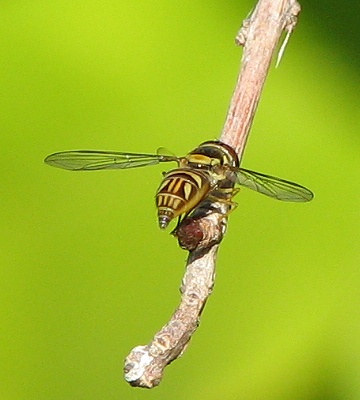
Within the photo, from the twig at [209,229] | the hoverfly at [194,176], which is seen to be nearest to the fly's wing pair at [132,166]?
the hoverfly at [194,176]

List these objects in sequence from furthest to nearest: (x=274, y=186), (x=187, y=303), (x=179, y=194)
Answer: (x=274, y=186)
(x=179, y=194)
(x=187, y=303)

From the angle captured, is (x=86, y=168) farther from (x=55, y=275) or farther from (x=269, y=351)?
(x=269, y=351)

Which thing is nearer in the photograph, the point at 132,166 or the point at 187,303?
the point at 187,303

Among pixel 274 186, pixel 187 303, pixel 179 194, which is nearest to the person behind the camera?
pixel 187 303

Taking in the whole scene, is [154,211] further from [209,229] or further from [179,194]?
[209,229]

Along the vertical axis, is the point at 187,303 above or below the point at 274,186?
below

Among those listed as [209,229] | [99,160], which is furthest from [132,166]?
[209,229]

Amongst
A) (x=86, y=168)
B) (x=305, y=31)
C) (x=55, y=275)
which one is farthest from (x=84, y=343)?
(x=305, y=31)

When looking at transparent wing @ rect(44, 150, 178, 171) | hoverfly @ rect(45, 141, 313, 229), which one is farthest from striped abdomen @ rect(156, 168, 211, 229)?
transparent wing @ rect(44, 150, 178, 171)
